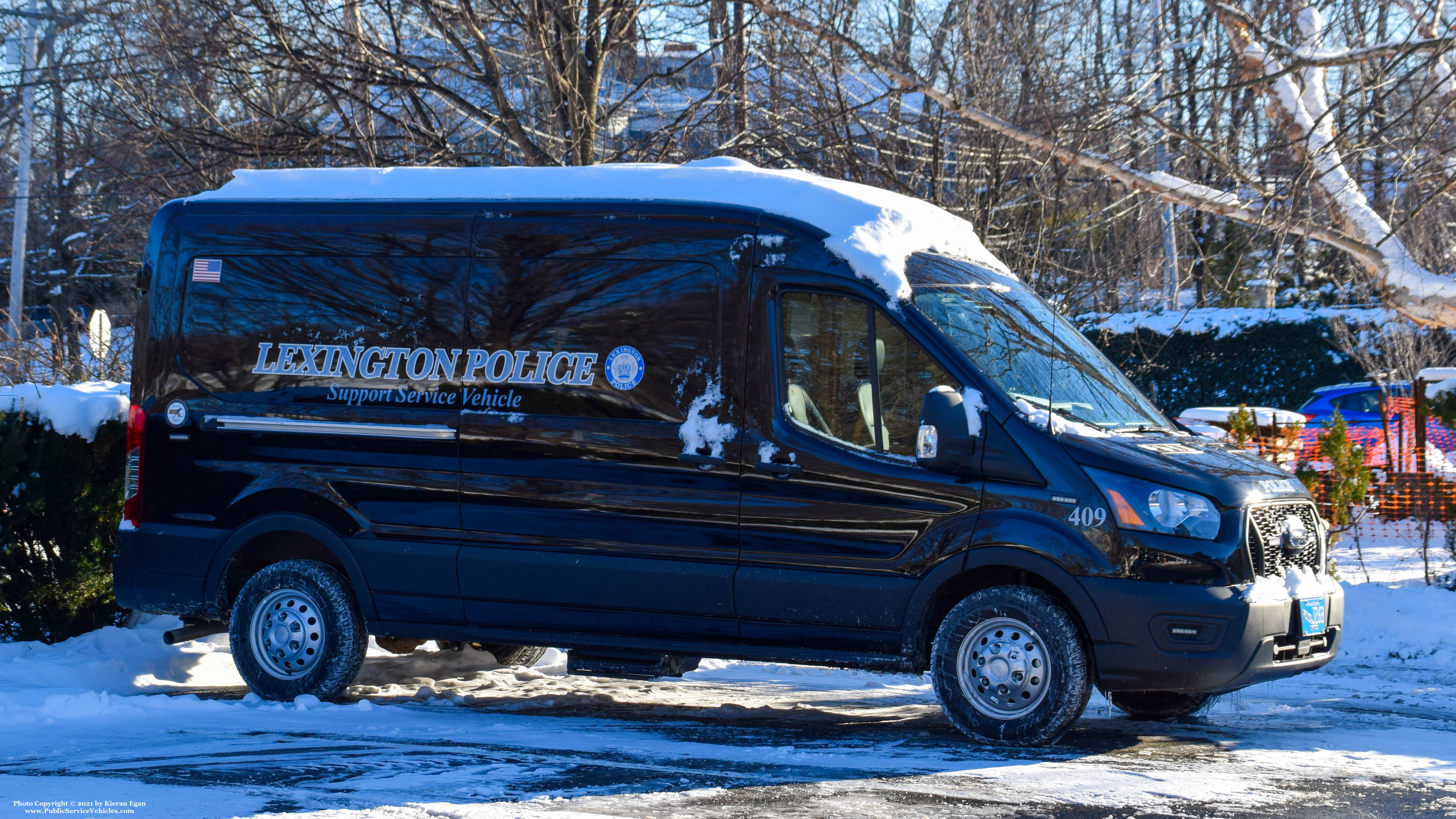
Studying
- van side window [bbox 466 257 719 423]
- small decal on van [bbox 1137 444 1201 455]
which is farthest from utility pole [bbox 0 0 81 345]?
small decal on van [bbox 1137 444 1201 455]

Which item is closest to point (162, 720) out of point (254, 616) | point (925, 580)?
point (254, 616)

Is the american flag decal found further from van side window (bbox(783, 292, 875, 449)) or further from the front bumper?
the front bumper

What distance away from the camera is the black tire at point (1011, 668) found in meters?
5.79

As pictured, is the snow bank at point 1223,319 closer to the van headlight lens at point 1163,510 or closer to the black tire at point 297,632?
the van headlight lens at point 1163,510

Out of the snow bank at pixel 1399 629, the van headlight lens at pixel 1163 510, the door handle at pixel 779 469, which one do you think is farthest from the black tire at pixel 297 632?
the snow bank at pixel 1399 629

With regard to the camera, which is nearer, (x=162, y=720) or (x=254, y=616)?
(x=162, y=720)

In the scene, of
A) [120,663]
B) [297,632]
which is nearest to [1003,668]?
[297,632]

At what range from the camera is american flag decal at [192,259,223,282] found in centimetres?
715

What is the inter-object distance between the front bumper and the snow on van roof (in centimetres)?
167

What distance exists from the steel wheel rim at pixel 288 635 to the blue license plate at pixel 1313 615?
469 cm

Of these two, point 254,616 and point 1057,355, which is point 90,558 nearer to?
point 254,616

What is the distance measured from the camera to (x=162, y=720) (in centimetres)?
646

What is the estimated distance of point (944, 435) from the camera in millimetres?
5844

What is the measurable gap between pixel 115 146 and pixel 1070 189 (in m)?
9.27
